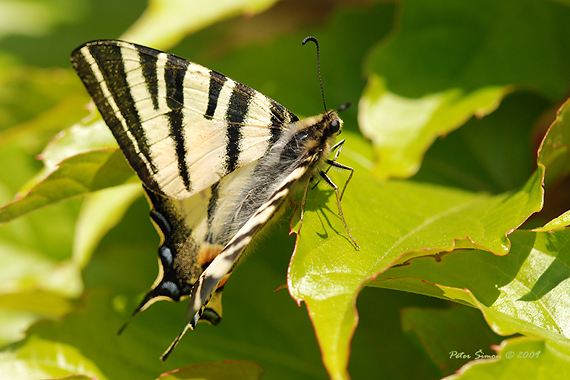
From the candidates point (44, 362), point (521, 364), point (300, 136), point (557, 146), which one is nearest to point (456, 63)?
point (557, 146)

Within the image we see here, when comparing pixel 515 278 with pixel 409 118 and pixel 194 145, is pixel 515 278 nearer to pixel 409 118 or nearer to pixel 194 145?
pixel 409 118

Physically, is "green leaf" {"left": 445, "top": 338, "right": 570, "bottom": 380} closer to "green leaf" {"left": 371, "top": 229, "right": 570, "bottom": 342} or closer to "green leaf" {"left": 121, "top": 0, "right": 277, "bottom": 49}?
"green leaf" {"left": 371, "top": 229, "right": 570, "bottom": 342}

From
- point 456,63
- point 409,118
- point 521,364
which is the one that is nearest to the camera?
point 521,364

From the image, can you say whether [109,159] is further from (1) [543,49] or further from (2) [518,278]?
(1) [543,49]

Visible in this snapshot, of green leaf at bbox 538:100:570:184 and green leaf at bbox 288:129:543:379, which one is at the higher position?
green leaf at bbox 538:100:570:184

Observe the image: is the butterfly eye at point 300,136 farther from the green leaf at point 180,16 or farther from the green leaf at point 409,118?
the green leaf at point 180,16

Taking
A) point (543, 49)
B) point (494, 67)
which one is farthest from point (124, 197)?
point (543, 49)

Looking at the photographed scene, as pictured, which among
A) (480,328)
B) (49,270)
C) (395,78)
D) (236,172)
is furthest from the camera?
(49,270)

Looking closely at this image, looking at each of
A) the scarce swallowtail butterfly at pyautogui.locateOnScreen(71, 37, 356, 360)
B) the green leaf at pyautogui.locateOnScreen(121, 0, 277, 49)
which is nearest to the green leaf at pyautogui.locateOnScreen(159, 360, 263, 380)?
the scarce swallowtail butterfly at pyautogui.locateOnScreen(71, 37, 356, 360)
